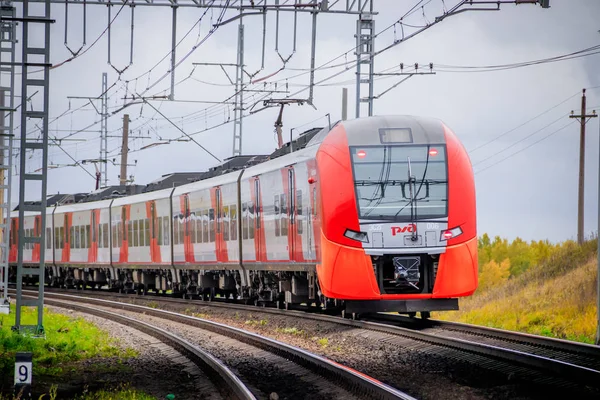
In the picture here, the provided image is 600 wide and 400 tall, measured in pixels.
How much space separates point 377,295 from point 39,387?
19.1ft

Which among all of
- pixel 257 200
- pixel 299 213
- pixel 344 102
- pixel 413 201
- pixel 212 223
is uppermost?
pixel 344 102

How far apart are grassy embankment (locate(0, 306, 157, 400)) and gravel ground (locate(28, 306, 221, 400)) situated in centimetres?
13

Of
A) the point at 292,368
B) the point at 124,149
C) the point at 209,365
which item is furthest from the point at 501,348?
the point at 124,149

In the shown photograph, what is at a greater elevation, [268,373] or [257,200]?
[257,200]

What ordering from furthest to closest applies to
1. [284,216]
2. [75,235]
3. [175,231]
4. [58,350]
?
1. [75,235]
2. [175,231]
3. [284,216]
4. [58,350]

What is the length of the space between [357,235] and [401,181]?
112cm

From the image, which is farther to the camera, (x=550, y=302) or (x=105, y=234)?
(x=105, y=234)

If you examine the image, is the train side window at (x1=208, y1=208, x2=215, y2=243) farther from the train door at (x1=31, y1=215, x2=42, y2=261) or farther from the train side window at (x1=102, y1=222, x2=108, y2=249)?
the train door at (x1=31, y1=215, x2=42, y2=261)

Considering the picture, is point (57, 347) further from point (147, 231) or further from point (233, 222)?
point (147, 231)

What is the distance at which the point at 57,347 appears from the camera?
15.9 metres

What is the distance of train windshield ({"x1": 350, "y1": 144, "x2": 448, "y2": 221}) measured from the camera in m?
16.0

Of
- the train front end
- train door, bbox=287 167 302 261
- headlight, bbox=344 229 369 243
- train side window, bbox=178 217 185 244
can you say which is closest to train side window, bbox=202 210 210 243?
train side window, bbox=178 217 185 244

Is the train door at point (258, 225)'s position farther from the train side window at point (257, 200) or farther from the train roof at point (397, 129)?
the train roof at point (397, 129)

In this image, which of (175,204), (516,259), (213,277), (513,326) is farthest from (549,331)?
(516,259)
